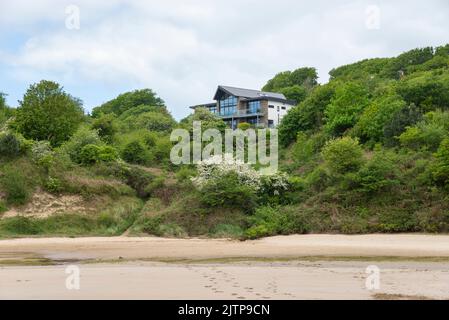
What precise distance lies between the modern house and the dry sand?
42.7m

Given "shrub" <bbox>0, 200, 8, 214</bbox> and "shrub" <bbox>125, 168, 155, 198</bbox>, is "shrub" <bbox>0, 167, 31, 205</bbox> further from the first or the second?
"shrub" <bbox>125, 168, 155, 198</bbox>

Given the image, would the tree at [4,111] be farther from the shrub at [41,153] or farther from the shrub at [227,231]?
the shrub at [227,231]

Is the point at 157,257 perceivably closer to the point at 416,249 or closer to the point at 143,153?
the point at 416,249

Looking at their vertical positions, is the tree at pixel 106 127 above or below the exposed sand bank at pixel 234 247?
above

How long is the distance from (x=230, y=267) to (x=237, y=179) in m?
16.3

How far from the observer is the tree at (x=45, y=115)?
4044cm

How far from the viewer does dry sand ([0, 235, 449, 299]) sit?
39.1 ft

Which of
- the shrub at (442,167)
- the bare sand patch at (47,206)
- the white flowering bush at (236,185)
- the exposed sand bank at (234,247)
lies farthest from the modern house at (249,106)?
the exposed sand bank at (234,247)

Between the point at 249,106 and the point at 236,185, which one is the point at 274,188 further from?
the point at 249,106

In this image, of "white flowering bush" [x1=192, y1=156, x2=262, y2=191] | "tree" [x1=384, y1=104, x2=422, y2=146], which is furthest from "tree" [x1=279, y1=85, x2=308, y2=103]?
"white flowering bush" [x1=192, y1=156, x2=262, y2=191]

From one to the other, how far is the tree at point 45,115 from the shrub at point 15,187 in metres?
7.72
